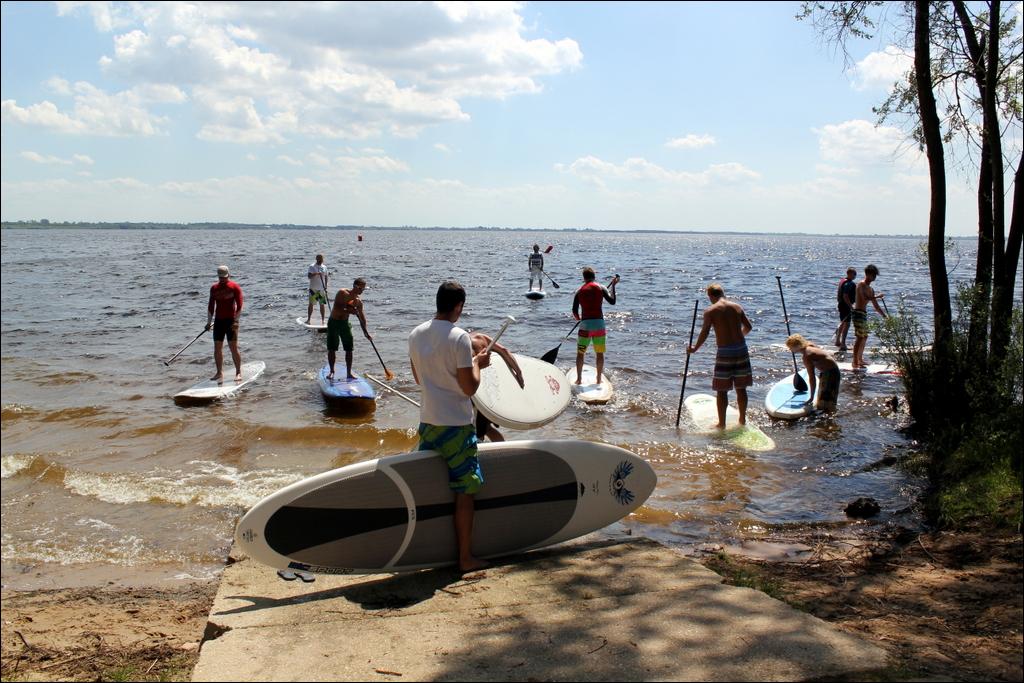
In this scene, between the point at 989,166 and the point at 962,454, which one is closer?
the point at 962,454

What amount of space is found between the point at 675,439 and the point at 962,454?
3.51 metres

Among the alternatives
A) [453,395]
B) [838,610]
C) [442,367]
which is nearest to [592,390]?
[453,395]

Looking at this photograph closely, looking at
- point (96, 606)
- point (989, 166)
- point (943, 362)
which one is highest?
point (989, 166)

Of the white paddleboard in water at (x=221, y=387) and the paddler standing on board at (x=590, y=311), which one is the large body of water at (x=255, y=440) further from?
the paddler standing on board at (x=590, y=311)

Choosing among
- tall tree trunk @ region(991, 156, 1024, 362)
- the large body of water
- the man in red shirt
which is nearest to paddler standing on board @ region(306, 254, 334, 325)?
the large body of water

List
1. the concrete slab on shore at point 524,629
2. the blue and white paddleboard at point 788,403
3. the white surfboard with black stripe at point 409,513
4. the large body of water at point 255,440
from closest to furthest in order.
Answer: the concrete slab on shore at point 524,629
the white surfboard with black stripe at point 409,513
the large body of water at point 255,440
the blue and white paddleboard at point 788,403

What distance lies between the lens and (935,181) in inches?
321

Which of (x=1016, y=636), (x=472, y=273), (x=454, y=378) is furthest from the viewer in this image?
(x=472, y=273)

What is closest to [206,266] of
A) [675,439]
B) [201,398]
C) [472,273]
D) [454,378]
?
[472,273]

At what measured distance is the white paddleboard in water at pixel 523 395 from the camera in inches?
265

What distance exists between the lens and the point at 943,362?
754 cm

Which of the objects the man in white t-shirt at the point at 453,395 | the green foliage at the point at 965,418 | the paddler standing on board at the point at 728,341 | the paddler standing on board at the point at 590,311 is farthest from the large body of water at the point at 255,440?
the man in white t-shirt at the point at 453,395

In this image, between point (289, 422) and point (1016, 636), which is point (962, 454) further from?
point (289, 422)

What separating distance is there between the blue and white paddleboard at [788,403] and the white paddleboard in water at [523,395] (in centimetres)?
369
